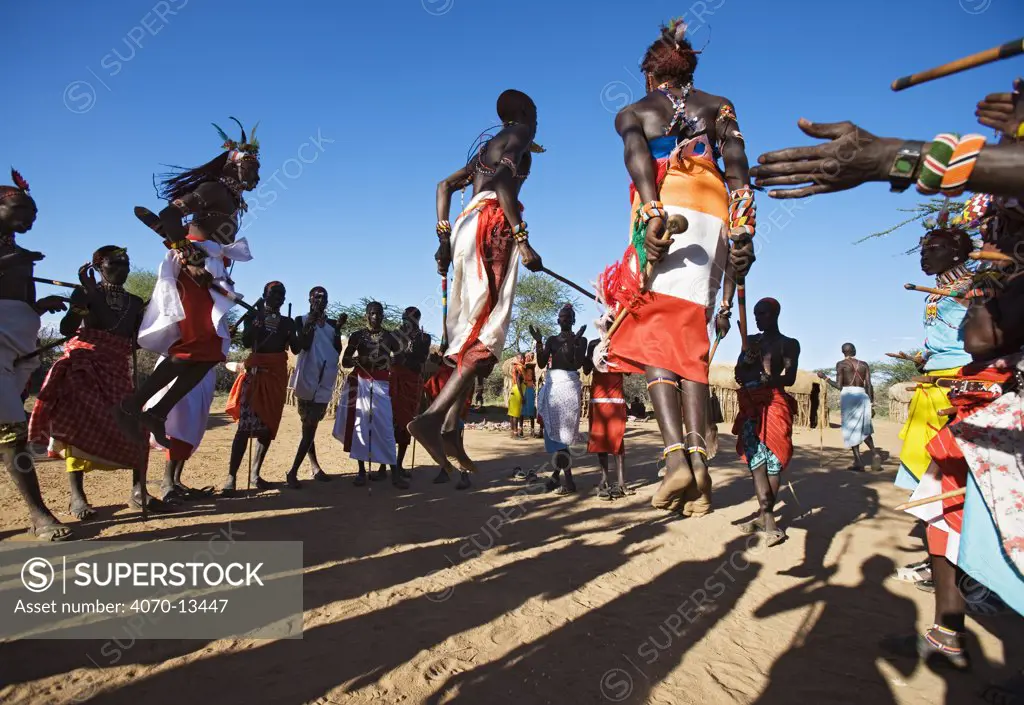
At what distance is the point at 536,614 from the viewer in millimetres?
3785

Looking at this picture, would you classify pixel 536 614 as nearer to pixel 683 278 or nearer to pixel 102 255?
pixel 683 278

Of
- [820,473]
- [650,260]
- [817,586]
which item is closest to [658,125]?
[650,260]

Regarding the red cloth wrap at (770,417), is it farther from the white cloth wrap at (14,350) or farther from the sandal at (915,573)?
the white cloth wrap at (14,350)

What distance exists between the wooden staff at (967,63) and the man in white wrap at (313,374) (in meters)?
6.86

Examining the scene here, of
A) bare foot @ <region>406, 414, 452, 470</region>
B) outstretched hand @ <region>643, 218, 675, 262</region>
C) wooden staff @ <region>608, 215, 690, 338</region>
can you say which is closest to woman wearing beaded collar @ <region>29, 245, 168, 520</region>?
bare foot @ <region>406, 414, 452, 470</region>

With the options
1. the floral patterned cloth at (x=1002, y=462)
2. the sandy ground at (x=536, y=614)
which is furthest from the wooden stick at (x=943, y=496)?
the sandy ground at (x=536, y=614)

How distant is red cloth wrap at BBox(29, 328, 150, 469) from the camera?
536cm

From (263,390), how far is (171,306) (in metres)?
3.40

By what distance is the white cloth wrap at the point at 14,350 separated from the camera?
180 inches

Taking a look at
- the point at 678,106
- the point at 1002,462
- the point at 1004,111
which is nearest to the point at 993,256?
the point at 1004,111

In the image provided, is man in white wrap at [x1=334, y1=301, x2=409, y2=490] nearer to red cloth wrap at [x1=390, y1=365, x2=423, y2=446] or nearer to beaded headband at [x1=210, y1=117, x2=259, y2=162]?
red cloth wrap at [x1=390, y1=365, x2=423, y2=446]

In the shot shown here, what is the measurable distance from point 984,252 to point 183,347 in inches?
181

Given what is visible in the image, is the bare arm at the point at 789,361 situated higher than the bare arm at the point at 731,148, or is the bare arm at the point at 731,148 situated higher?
the bare arm at the point at 731,148

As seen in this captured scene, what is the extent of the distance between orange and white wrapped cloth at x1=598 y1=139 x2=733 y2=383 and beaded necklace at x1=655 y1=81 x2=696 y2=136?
0.31 ft
